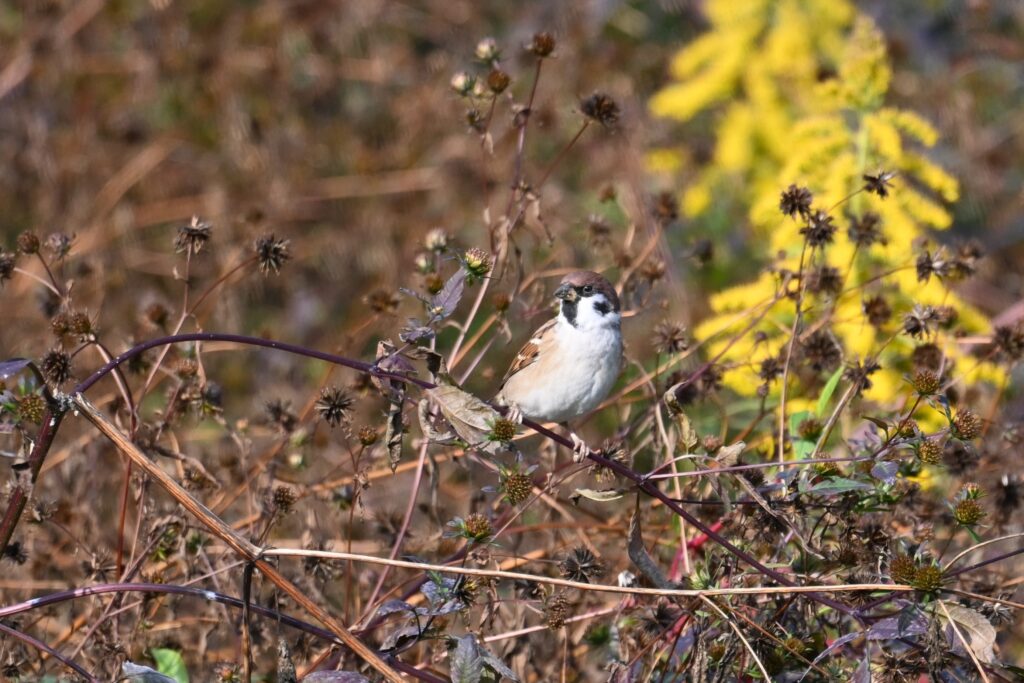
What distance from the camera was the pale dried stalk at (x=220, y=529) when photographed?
2703mm

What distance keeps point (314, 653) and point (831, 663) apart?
142 cm

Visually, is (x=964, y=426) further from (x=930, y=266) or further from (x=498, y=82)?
(x=498, y=82)

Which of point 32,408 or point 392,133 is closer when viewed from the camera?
point 32,408

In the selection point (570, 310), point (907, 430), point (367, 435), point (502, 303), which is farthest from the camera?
point (570, 310)

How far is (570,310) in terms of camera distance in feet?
12.8

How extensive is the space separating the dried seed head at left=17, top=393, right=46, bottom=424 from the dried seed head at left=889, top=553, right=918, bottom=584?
1.99 meters

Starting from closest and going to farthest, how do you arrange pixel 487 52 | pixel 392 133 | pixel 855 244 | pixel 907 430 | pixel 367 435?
pixel 907 430
pixel 367 435
pixel 487 52
pixel 855 244
pixel 392 133

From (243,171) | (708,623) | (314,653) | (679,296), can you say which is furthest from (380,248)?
(708,623)

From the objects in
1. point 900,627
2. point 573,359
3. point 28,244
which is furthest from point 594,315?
point 28,244

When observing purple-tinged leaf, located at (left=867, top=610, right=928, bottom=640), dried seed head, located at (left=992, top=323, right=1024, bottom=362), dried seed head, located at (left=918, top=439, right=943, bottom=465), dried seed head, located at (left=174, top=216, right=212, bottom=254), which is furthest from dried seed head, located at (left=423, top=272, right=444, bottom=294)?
dried seed head, located at (left=992, top=323, right=1024, bottom=362)

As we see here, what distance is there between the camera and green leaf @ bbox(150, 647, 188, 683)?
3219 mm

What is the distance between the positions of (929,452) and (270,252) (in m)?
1.78

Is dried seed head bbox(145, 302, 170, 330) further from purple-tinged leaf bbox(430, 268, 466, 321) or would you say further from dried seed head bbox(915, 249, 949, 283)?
dried seed head bbox(915, 249, 949, 283)

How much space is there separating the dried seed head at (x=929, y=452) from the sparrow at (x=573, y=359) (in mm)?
1070
